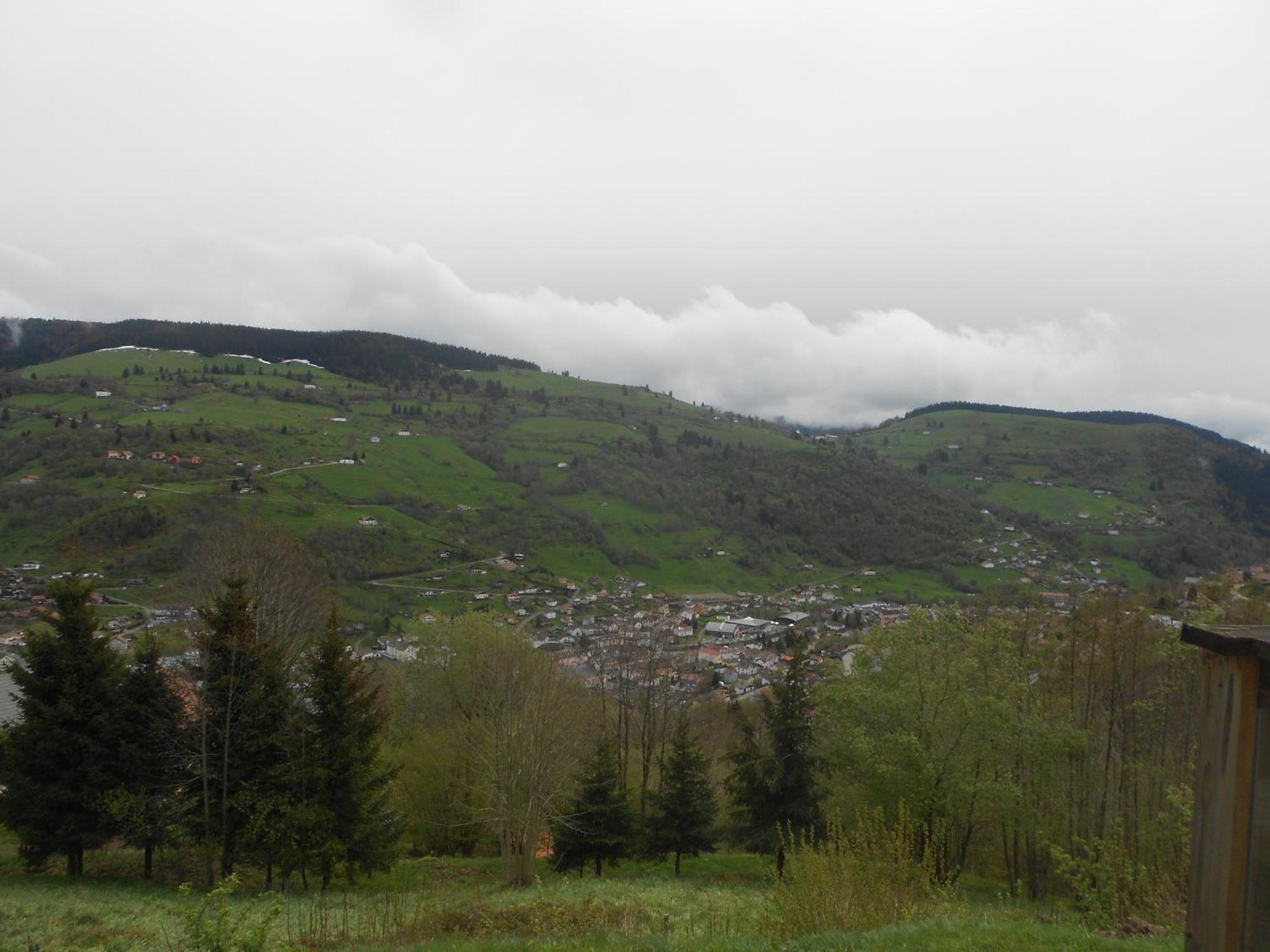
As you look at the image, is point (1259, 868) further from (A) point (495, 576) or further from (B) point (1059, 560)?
(B) point (1059, 560)

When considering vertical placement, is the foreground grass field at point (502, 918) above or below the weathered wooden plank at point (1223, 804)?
below

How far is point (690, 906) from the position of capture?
14.3m

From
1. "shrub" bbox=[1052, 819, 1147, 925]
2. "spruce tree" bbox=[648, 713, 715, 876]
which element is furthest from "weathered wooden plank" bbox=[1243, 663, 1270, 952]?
"spruce tree" bbox=[648, 713, 715, 876]

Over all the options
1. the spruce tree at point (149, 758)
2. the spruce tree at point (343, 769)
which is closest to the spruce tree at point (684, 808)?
the spruce tree at point (343, 769)

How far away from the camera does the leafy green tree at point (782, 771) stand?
2281 cm

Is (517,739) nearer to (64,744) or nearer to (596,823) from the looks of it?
(596,823)

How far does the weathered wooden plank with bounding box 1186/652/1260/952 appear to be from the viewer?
4.04 m

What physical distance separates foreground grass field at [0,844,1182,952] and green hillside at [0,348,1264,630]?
5205 cm

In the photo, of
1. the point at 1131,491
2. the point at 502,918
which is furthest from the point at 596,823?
the point at 1131,491

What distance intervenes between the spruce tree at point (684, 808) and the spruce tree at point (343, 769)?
9816 mm

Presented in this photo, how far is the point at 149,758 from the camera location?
18672 millimetres

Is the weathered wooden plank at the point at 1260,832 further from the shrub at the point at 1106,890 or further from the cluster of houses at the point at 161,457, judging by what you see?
the cluster of houses at the point at 161,457

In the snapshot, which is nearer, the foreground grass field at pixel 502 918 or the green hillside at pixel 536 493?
the foreground grass field at pixel 502 918

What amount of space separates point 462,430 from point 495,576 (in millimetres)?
77754
